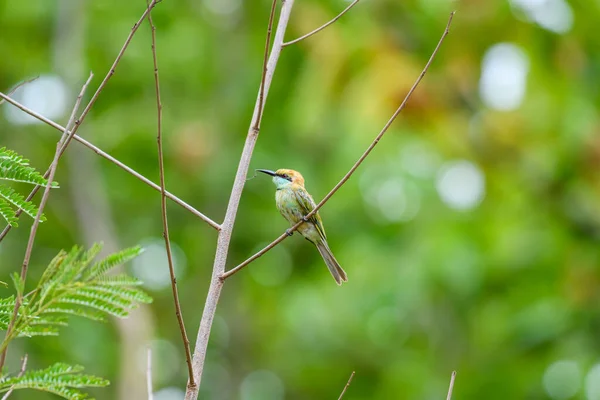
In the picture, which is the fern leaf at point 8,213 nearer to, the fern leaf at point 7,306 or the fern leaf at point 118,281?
the fern leaf at point 7,306

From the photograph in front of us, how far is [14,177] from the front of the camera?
88.4 inches

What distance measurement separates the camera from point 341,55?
9.88 meters

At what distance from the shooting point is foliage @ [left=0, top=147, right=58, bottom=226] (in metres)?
2.22

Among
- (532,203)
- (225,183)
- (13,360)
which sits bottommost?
(13,360)

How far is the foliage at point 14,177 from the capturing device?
7.29ft

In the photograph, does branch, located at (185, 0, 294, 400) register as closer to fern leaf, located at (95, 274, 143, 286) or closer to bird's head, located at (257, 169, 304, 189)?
fern leaf, located at (95, 274, 143, 286)

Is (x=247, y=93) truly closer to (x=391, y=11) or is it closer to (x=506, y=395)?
(x=391, y=11)

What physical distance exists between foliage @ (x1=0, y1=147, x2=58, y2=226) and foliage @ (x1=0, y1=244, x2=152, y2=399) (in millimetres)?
248

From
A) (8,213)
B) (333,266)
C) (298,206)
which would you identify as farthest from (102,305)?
(298,206)

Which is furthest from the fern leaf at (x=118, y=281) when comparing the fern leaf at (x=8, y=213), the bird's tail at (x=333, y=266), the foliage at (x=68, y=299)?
the bird's tail at (x=333, y=266)

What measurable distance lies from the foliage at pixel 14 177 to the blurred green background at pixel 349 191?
6157mm

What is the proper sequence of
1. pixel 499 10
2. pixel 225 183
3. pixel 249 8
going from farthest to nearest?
pixel 249 8
pixel 225 183
pixel 499 10

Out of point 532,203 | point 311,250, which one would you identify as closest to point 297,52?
point 311,250

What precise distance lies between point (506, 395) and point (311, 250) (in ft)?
11.8
